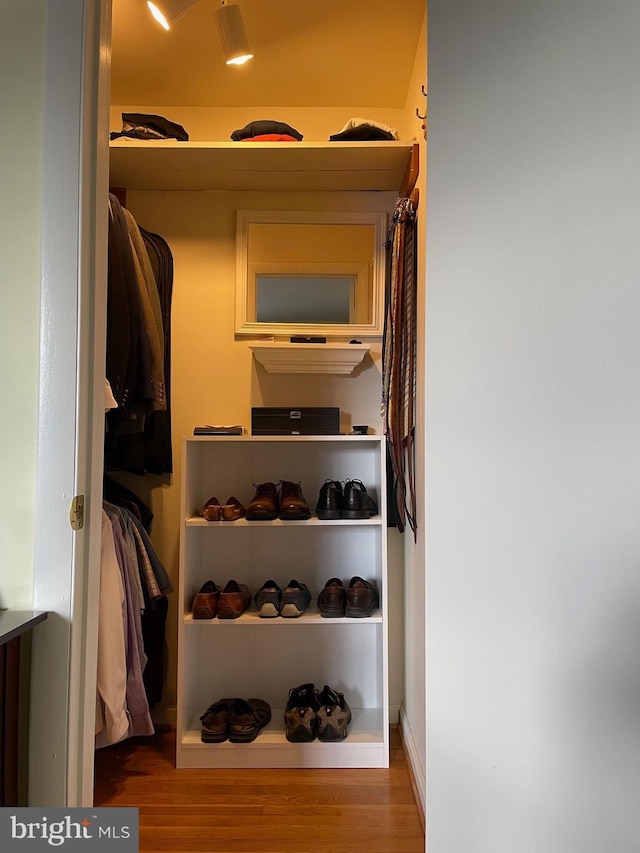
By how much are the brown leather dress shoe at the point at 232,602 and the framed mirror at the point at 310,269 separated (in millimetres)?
1013

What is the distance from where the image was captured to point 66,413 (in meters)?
0.94

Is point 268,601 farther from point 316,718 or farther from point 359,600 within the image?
point 316,718

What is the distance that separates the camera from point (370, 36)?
186 cm

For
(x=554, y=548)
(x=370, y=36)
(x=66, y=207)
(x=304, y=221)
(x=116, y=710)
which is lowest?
(x=116, y=710)

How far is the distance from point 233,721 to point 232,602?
0.42m

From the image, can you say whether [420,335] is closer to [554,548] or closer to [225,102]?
[554,548]

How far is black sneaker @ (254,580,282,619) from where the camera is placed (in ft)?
6.64

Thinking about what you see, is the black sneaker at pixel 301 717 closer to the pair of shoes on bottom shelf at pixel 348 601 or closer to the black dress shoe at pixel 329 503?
the pair of shoes on bottom shelf at pixel 348 601

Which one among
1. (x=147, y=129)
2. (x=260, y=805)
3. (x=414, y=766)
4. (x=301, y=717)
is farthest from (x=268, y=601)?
(x=147, y=129)

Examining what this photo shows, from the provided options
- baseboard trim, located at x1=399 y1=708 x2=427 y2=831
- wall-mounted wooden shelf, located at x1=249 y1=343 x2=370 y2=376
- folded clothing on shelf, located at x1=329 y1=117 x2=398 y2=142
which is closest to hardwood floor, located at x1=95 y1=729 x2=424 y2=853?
baseboard trim, located at x1=399 y1=708 x2=427 y2=831

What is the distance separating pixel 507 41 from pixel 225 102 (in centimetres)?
182

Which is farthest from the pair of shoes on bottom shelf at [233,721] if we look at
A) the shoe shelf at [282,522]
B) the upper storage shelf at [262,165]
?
the upper storage shelf at [262,165]

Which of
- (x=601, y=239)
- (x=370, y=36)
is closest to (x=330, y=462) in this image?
(x=370, y=36)

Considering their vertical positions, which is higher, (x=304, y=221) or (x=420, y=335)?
(x=304, y=221)
